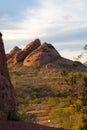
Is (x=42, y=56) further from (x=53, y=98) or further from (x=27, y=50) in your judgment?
(x=53, y=98)

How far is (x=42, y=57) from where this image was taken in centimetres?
11138

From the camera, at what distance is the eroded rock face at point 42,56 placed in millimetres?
111250

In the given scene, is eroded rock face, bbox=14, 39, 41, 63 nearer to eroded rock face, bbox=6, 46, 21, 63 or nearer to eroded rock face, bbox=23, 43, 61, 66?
eroded rock face, bbox=23, 43, 61, 66

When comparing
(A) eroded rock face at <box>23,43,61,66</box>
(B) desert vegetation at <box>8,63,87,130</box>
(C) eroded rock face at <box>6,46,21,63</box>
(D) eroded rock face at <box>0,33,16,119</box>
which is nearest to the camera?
(D) eroded rock face at <box>0,33,16,119</box>

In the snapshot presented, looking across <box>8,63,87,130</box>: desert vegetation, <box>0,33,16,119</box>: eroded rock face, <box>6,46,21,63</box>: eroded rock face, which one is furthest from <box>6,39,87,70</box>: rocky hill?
<box>0,33,16,119</box>: eroded rock face

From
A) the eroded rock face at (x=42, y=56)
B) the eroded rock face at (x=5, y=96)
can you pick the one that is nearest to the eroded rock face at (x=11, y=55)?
the eroded rock face at (x=42, y=56)

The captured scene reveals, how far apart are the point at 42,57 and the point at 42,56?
0.84ft

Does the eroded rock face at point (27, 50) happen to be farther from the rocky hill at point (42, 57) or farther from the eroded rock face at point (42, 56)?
the eroded rock face at point (42, 56)

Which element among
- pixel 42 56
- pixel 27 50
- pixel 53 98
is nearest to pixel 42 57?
pixel 42 56

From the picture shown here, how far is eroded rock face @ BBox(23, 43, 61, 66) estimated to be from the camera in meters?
111

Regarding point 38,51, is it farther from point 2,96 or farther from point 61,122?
point 2,96

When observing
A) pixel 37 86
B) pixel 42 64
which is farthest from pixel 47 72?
pixel 37 86

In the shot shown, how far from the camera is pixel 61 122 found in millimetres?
37562

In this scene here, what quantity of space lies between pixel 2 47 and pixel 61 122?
49.5 ft
